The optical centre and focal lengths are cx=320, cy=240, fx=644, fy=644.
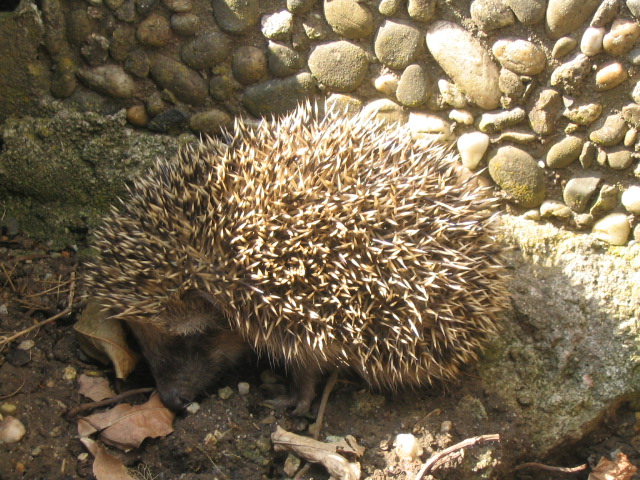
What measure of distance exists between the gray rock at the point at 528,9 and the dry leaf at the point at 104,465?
3.30 m

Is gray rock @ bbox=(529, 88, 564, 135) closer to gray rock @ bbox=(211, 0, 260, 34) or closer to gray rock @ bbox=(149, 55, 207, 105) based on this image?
gray rock @ bbox=(211, 0, 260, 34)

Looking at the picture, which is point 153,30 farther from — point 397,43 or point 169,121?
point 397,43

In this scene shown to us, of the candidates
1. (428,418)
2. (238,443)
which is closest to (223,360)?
(238,443)

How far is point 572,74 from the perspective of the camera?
367cm

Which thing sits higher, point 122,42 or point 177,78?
point 122,42

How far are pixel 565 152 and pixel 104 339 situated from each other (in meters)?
2.93

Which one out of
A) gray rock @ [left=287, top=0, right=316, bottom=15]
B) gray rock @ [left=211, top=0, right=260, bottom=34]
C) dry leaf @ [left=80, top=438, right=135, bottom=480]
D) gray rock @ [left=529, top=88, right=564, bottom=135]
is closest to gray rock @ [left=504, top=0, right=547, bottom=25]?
gray rock @ [left=529, top=88, right=564, bottom=135]

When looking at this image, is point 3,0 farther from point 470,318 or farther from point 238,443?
point 470,318

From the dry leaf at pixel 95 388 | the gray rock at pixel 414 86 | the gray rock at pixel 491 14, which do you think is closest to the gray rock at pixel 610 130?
the gray rock at pixel 491 14

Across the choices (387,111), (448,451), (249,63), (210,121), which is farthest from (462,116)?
(448,451)

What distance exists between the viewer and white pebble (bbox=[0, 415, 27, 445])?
10.7ft

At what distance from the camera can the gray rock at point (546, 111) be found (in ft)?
12.4

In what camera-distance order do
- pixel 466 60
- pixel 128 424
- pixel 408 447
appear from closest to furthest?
pixel 408 447
pixel 128 424
pixel 466 60

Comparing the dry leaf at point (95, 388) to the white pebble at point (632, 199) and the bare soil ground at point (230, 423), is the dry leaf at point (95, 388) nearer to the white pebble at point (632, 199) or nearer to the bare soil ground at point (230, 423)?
the bare soil ground at point (230, 423)
